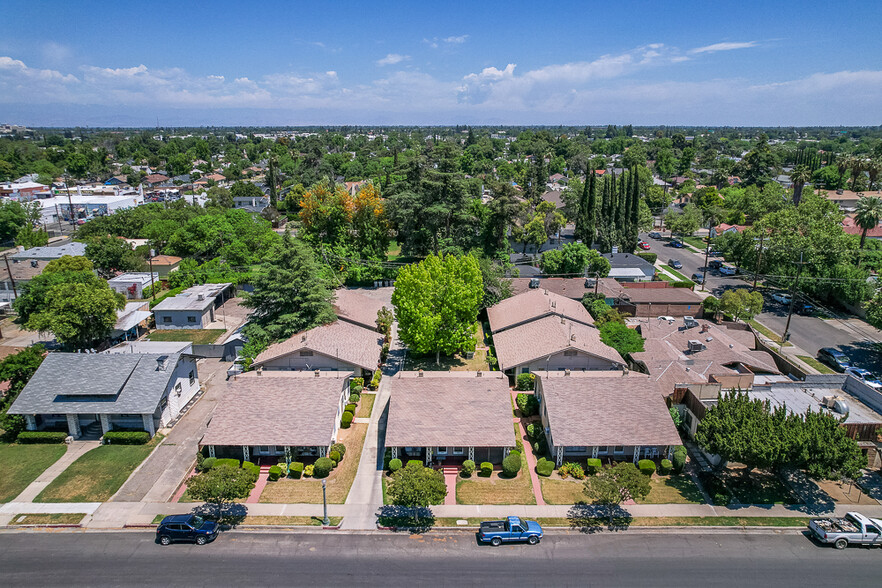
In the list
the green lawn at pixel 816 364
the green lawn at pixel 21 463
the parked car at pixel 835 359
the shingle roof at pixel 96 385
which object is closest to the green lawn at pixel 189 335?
the shingle roof at pixel 96 385

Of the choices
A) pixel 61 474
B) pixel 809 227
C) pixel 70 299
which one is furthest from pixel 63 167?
pixel 809 227

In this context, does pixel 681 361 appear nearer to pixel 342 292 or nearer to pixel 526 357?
pixel 526 357

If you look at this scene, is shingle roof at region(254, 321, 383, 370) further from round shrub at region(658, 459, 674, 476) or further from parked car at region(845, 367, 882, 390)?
parked car at region(845, 367, 882, 390)

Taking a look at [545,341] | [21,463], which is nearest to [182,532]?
[21,463]

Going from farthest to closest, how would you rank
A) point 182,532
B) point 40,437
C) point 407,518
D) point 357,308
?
point 357,308 < point 40,437 < point 407,518 < point 182,532

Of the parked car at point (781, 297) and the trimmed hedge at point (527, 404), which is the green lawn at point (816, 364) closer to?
the parked car at point (781, 297)

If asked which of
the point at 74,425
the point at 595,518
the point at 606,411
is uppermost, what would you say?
the point at 606,411

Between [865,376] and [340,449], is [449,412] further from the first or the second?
[865,376]
